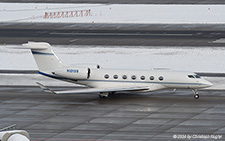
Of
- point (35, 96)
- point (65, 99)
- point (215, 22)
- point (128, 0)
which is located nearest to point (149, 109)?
point (65, 99)

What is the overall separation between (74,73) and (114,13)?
4730 cm

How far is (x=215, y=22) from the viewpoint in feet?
256

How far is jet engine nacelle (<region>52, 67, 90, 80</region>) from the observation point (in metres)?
41.5

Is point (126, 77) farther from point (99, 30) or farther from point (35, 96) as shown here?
point (99, 30)

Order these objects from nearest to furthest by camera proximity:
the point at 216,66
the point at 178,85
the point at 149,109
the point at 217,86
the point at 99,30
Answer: the point at 149,109 → the point at 178,85 → the point at 217,86 → the point at 216,66 → the point at 99,30

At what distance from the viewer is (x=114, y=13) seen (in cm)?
8769

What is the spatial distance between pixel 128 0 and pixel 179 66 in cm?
4866

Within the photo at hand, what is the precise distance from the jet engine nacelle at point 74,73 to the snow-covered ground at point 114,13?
127 feet

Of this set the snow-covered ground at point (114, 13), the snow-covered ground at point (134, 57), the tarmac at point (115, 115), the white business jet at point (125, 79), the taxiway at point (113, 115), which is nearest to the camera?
the tarmac at point (115, 115)

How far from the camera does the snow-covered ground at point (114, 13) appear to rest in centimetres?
8125

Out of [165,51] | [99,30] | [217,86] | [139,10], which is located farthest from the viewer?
[139,10]

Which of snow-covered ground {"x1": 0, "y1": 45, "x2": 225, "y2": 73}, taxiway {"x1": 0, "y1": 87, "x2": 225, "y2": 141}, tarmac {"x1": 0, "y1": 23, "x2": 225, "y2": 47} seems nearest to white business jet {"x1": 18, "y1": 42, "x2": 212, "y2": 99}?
taxiway {"x1": 0, "y1": 87, "x2": 225, "y2": 141}

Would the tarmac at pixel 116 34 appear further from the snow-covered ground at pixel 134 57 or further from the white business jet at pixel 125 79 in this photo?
the white business jet at pixel 125 79

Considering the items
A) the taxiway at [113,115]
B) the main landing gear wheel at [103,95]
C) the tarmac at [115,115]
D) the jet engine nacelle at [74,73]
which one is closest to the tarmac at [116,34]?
the tarmac at [115,115]
